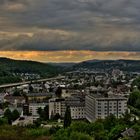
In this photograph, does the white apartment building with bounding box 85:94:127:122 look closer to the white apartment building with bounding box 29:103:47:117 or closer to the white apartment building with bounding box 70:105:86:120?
the white apartment building with bounding box 70:105:86:120

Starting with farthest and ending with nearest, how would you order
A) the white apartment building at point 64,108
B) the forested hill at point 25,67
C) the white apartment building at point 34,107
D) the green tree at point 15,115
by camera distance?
the forested hill at point 25,67
the white apartment building at point 34,107
the white apartment building at point 64,108
the green tree at point 15,115

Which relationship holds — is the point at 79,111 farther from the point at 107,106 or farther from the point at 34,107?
the point at 34,107

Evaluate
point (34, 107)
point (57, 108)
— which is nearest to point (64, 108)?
point (57, 108)

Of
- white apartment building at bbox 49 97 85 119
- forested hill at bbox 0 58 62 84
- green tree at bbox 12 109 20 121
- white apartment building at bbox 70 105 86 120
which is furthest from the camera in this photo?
forested hill at bbox 0 58 62 84

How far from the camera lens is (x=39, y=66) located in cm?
15262

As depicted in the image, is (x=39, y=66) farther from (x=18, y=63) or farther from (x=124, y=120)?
(x=124, y=120)

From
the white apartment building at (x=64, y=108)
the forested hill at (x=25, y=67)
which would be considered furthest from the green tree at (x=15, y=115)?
the forested hill at (x=25, y=67)

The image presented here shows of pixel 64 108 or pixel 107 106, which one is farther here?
pixel 64 108

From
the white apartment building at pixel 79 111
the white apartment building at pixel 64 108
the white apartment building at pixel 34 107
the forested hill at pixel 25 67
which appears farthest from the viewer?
the forested hill at pixel 25 67

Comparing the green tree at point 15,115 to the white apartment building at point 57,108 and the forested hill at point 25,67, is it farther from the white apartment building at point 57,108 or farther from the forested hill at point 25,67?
the forested hill at point 25,67

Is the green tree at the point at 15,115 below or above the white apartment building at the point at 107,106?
below

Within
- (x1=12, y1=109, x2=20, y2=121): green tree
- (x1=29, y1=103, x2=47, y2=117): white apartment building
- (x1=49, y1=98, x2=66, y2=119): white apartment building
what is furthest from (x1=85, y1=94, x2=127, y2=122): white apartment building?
(x1=29, y1=103, x2=47, y2=117): white apartment building

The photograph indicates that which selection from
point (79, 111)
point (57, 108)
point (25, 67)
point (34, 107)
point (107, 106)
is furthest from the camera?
point (25, 67)

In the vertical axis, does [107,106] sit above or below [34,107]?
above
